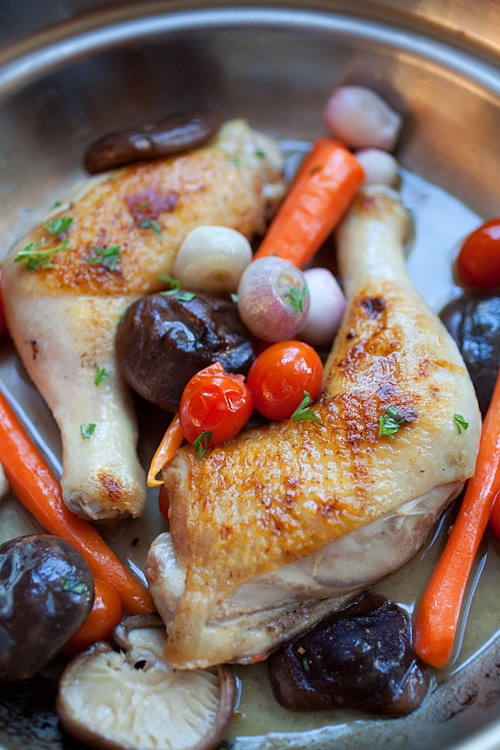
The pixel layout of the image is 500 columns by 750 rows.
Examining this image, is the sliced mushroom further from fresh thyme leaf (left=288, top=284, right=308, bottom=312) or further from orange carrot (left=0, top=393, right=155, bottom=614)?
fresh thyme leaf (left=288, top=284, right=308, bottom=312)

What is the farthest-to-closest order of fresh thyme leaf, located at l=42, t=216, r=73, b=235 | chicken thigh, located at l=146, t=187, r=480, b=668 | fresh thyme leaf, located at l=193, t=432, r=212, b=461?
fresh thyme leaf, located at l=42, t=216, r=73, b=235 < fresh thyme leaf, located at l=193, t=432, r=212, b=461 < chicken thigh, located at l=146, t=187, r=480, b=668

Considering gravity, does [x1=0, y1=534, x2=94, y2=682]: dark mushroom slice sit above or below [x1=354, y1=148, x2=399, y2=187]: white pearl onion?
below

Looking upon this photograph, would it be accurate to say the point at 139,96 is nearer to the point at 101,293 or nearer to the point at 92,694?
the point at 101,293

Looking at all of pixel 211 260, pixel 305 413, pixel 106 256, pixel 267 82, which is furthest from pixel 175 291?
pixel 267 82

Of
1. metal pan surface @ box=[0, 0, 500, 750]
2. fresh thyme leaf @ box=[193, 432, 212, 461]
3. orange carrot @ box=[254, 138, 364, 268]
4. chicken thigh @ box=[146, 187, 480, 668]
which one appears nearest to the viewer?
chicken thigh @ box=[146, 187, 480, 668]

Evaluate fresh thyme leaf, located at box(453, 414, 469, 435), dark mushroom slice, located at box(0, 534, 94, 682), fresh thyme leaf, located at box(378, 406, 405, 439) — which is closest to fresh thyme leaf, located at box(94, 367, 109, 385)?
dark mushroom slice, located at box(0, 534, 94, 682)

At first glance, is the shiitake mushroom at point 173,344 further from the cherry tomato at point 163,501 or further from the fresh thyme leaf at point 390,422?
the fresh thyme leaf at point 390,422
